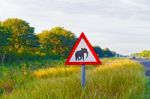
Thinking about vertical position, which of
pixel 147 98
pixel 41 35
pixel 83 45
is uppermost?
Answer: pixel 41 35

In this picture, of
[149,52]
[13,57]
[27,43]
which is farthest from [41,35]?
[149,52]

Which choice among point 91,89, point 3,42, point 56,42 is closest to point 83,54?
point 91,89

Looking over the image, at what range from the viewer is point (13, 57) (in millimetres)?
62281

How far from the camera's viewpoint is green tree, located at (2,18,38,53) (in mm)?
74562

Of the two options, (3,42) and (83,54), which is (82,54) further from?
(3,42)

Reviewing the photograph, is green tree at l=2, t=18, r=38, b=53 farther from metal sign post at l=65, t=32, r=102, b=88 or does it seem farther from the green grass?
metal sign post at l=65, t=32, r=102, b=88

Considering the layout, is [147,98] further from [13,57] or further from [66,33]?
[66,33]

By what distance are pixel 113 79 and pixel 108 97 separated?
215 cm

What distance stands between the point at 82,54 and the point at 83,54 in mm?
39

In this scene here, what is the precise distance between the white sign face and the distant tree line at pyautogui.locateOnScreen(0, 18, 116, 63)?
150 ft

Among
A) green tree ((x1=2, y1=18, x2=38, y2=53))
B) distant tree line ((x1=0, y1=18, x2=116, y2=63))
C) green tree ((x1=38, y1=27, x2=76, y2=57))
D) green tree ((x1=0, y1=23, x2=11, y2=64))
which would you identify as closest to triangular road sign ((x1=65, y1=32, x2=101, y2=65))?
distant tree line ((x1=0, y1=18, x2=116, y2=63))

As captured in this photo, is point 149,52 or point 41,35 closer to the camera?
point 41,35

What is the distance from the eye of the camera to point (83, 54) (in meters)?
11.1

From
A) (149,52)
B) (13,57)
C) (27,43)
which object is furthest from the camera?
(149,52)
